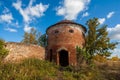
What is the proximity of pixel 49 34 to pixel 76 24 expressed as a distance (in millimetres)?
4327

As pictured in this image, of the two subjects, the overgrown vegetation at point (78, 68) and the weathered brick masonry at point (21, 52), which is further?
the weathered brick masonry at point (21, 52)

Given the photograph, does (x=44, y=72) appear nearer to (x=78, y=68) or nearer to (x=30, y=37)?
(x=78, y=68)

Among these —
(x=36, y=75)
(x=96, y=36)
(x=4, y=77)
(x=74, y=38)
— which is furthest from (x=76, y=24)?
(x=4, y=77)

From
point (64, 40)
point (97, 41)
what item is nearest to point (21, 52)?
point (64, 40)

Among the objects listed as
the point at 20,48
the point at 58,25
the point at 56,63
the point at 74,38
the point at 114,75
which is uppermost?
the point at 58,25

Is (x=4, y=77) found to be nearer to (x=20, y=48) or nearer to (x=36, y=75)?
(x=36, y=75)

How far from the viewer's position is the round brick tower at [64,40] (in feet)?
80.0

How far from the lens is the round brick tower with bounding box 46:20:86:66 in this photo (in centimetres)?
2438

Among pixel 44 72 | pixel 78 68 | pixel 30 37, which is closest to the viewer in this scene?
pixel 44 72

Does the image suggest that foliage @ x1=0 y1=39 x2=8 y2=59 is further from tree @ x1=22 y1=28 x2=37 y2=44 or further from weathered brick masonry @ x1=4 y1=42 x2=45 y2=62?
tree @ x1=22 y1=28 x2=37 y2=44

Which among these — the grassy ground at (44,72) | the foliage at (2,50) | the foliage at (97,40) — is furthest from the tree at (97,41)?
the foliage at (2,50)

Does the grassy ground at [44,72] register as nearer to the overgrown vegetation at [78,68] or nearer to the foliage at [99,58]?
the overgrown vegetation at [78,68]

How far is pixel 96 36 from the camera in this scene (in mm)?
30266

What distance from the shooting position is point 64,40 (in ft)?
80.8
